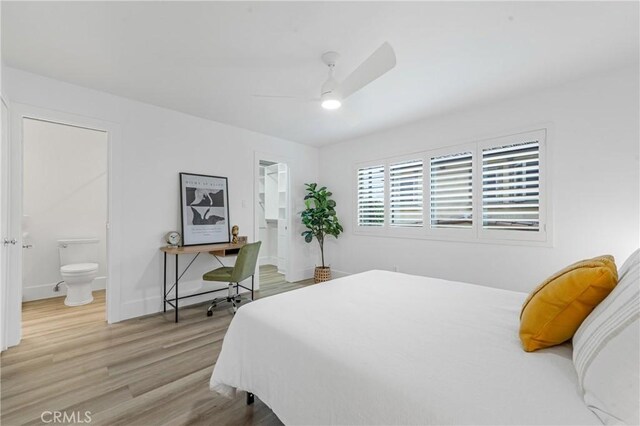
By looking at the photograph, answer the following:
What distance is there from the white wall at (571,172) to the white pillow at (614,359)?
2.27m

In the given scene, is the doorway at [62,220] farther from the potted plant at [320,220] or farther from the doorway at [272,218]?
the potted plant at [320,220]

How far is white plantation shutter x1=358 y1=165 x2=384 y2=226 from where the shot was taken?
4467 millimetres

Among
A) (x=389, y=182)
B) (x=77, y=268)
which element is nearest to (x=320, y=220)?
(x=389, y=182)

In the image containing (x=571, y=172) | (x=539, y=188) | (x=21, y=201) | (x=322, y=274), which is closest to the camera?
(x=21, y=201)

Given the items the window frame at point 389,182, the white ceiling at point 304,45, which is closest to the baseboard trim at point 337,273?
the window frame at point 389,182

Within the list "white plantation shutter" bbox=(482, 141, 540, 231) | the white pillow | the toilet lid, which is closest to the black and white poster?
the toilet lid

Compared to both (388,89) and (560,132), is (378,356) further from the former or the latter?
(560,132)

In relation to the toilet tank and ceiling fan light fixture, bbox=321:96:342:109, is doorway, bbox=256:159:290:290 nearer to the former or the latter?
the toilet tank

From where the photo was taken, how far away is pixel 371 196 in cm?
460

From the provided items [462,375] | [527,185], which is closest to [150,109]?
[462,375]

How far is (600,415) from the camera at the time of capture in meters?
0.75

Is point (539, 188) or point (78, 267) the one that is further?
point (78, 267)

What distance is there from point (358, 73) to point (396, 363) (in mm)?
1802

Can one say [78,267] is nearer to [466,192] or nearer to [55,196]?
[55,196]
